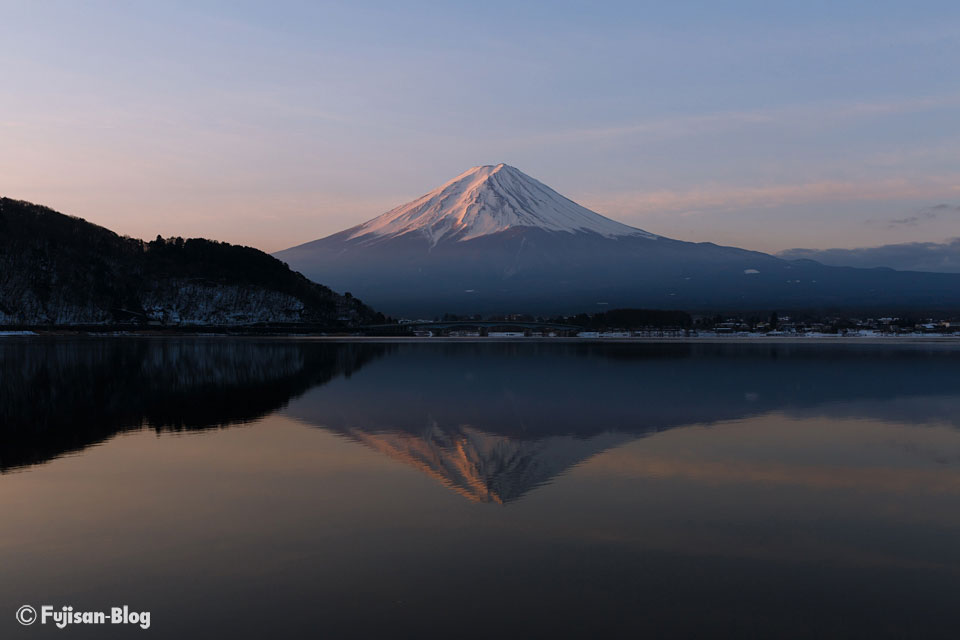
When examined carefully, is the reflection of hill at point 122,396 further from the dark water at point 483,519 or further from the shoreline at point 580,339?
the shoreline at point 580,339

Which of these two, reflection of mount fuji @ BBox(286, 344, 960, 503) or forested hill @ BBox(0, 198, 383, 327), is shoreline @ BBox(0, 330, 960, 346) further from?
reflection of mount fuji @ BBox(286, 344, 960, 503)

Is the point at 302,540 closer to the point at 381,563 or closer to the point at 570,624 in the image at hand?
the point at 381,563

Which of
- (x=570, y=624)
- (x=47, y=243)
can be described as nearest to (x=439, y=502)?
(x=570, y=624)

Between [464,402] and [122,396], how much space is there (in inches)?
546

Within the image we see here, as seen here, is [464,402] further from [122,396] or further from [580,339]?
[580,339]

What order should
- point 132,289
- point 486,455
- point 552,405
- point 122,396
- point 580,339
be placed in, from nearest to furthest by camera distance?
1. point 486,455
2. point 552,405
3. point 122,396
4. point 580,339
5. point 132,289

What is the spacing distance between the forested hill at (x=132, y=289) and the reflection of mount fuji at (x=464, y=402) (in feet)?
415

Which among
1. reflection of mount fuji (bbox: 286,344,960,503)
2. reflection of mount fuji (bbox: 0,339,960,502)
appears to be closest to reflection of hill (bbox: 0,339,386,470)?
reflection of mount fuji (bbox: 0,339,960,502)

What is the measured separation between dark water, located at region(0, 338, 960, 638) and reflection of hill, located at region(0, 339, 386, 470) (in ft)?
Result: 0.80

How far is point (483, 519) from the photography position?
12867 mm

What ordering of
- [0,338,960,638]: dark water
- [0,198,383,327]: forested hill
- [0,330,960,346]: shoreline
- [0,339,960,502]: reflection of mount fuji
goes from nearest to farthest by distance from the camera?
[0,338,960,638]: dark water, [0,339,960,502]: reflection of mount fuji, [0,330,960,346]: shoreline, [0,198,383,327]: forested hill

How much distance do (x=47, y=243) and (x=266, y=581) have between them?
202m

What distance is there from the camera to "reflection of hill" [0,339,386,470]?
2152cm

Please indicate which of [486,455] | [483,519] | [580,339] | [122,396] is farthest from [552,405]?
[580,339]
